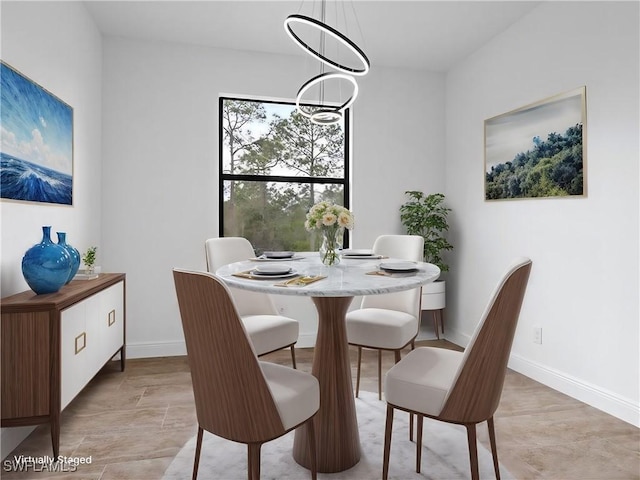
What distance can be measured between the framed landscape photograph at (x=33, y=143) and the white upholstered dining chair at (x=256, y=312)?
38.7 inches

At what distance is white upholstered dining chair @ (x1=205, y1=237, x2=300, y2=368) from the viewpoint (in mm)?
2389

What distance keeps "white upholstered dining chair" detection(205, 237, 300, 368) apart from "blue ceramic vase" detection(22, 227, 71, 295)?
0.89m

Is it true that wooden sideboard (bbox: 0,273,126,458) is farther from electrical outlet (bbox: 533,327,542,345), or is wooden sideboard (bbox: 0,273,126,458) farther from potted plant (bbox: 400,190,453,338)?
electrical outlet (bbox: 533,327,542,345)

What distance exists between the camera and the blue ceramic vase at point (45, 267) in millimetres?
2012

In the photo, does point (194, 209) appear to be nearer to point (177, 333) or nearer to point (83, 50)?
point (177, 333)

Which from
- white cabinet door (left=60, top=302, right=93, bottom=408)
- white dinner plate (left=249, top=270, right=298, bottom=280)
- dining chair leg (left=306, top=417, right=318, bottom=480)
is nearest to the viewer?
dining chair leg (left=306, top=417, right=318, bottom=480)

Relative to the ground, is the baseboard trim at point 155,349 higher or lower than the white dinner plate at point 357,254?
lower

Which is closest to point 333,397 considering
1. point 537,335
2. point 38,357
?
point 38,357

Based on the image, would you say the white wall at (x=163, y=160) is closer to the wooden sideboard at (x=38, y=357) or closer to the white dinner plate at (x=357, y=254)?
the white dinner plate at (x=357, y=254)

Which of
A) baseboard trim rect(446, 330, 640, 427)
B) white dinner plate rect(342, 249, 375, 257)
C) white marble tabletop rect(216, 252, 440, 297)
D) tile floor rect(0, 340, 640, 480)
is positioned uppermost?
white dinner plate rect(342, 249, 375, 257)

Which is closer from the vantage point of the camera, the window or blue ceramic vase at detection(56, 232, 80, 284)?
blue ceramic vase at detection(56, 232, 80, 284)

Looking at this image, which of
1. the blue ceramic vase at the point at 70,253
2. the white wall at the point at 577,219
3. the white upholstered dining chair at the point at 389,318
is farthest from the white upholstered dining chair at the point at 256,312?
the white wall at the point at 577,219

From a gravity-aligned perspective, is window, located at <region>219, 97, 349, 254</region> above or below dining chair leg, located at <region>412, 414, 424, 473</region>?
above

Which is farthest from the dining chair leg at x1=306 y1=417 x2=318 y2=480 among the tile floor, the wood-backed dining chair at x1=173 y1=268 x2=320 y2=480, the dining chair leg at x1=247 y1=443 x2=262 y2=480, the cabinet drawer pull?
the cabinet drawer pull
